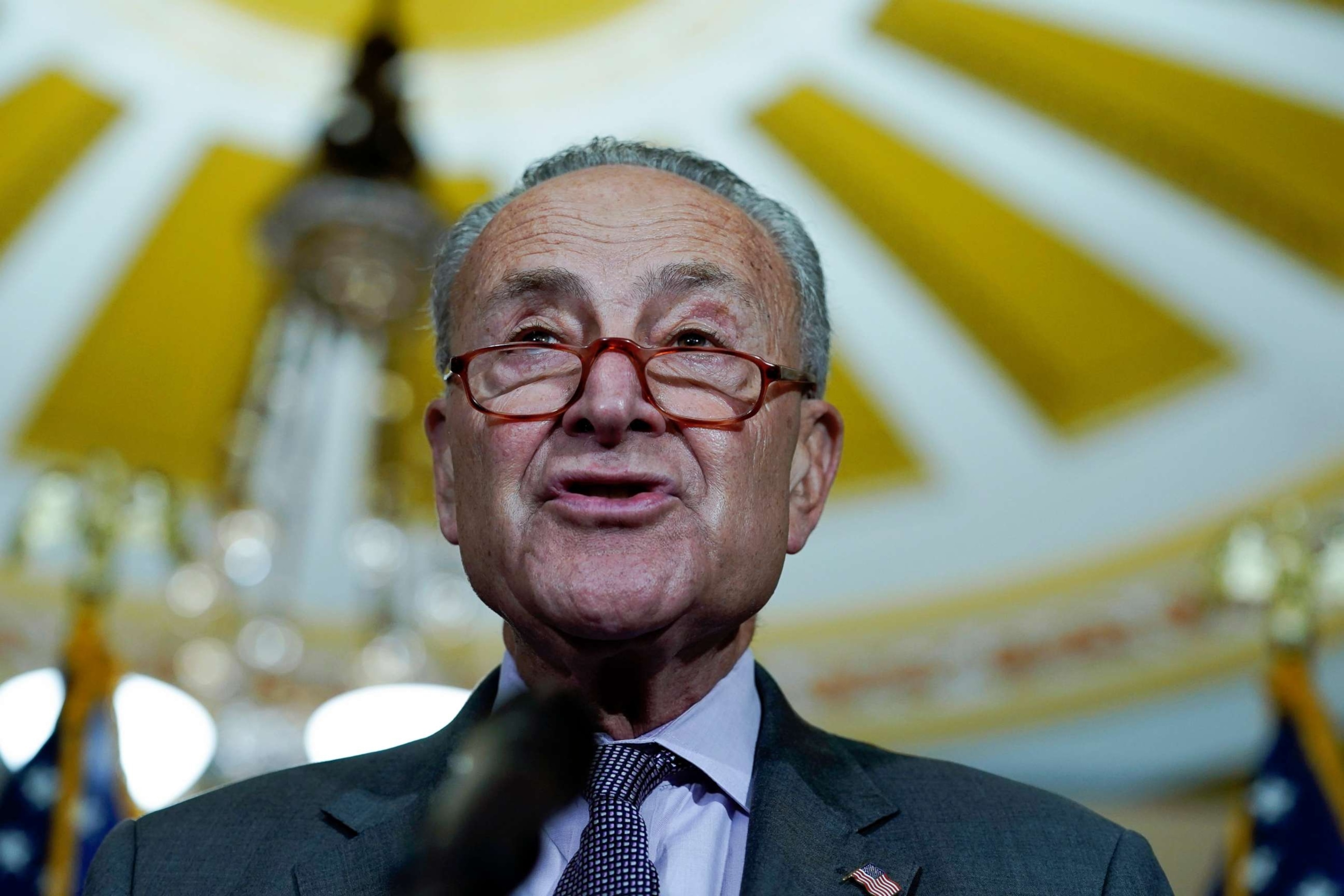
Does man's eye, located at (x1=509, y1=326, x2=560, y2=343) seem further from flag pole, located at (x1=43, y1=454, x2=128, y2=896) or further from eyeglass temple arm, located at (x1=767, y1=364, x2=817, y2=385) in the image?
flag pole, located at (x1=43, y1=454, x2=128, y2=896)

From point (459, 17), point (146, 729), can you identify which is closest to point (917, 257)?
point (459, 17)

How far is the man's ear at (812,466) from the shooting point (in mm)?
1625

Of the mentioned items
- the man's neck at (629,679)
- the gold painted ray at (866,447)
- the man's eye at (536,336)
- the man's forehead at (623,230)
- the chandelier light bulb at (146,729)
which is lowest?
the man's neck at (629,679)

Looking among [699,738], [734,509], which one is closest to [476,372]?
[734,509]

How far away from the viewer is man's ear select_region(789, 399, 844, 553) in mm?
1625

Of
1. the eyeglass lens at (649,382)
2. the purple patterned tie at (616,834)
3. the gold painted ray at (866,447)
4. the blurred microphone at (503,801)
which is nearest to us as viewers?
the blurred microphone at (503,801)

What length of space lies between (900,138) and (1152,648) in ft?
8.47

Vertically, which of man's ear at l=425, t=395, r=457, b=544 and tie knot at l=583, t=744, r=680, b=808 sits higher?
man's ear at l=425, t=395, r=457, b=544

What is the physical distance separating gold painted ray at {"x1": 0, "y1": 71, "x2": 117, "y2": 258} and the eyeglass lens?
572 cm

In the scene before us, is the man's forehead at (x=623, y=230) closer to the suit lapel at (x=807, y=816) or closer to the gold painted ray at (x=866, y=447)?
the suit lapel at (x=807, y=816)

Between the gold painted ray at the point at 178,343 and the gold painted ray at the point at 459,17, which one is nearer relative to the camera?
the gold painted ray at the point at 459,17

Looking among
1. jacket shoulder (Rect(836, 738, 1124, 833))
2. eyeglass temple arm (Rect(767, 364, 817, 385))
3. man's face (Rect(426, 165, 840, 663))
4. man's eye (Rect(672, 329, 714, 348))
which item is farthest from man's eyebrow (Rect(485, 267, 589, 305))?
jacket shoulder (Rect(836, 738, 1124, 833))

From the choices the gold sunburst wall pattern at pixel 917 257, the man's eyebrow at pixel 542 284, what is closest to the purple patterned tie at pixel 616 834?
the man's eyebrow at pixel 542 284

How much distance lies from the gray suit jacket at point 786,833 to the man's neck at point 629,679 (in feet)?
0.34
